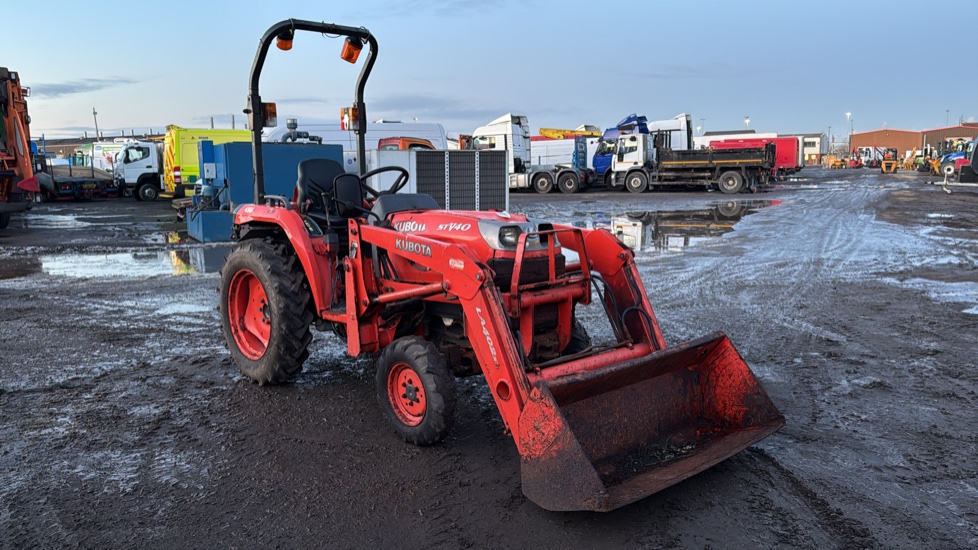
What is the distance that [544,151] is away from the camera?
107ft

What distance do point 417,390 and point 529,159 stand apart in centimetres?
2709

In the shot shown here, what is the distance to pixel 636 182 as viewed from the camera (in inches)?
1145

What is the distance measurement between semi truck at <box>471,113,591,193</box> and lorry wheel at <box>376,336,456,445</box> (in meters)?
24.1

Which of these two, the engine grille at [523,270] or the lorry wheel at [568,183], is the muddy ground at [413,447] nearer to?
the engine grille at [523,270]

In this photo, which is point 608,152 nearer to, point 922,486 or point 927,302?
point 927,302

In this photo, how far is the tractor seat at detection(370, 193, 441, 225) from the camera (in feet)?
15.4

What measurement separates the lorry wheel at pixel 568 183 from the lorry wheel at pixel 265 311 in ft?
84.3

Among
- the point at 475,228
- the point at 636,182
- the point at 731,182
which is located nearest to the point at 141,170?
the point at 636,182

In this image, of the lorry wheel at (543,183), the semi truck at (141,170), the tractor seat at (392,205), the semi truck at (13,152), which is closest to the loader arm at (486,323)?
the tractor seat at (392,205)

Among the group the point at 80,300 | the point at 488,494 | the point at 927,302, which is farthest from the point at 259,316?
the point at 927,302

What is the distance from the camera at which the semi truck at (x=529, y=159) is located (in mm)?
28125

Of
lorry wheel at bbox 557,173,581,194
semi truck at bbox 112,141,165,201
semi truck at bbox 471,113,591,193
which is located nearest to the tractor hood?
semi truck at bbox 471,113,591,193

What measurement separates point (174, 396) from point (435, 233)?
2.19m

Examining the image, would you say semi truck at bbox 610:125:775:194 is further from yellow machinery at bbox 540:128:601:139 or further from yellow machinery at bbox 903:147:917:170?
yellow machinery at bbox 903:147:917:170
